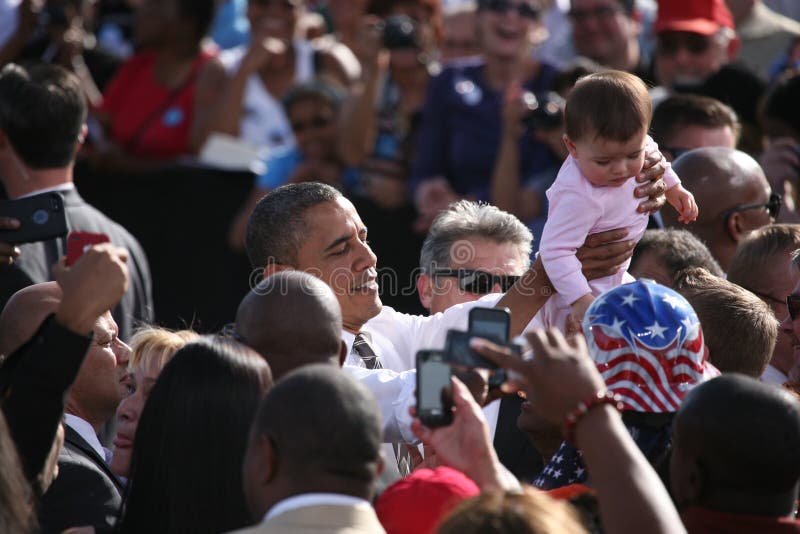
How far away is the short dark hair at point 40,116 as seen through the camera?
225 inches

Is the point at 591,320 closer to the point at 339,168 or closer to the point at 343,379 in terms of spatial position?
the point at 343,379

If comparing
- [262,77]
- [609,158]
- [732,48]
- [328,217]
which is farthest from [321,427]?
[262,77]

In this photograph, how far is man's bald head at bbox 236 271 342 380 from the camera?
3.54m

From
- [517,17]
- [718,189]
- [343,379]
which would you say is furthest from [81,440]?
[517,17]

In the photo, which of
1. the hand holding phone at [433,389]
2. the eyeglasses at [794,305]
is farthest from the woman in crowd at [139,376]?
the eyeglasses at [794,305]

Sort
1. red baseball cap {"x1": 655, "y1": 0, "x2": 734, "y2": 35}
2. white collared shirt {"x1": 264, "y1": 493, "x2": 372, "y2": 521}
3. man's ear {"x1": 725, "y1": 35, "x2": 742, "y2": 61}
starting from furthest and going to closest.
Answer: man's ear {"x1": 725, "y1": 35, "x2": 742, "y2": 61} → red baseball cap {"x1": 655, "y1": 0, "x2": 734, "y2": 35} → white collared shirt {"x1": 264, "y1": 493, "x2": 372, "y2": 521}

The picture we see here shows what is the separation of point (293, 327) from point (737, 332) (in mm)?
1423

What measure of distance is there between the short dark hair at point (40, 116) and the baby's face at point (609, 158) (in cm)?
259

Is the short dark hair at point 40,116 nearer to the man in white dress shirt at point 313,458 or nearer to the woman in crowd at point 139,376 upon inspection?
the woman in crowd at point 139,376

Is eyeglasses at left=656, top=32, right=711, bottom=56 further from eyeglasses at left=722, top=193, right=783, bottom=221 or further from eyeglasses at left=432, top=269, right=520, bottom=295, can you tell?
eyeglasses at left=432, top=269, right=520, bottom=295

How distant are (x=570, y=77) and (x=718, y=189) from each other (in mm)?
1684

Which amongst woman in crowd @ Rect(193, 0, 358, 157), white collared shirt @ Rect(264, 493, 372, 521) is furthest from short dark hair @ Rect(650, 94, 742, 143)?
white collared shirt @ Rect(264, 493, 372, 521)

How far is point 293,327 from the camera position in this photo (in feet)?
11.6

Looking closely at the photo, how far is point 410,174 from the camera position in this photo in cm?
790
